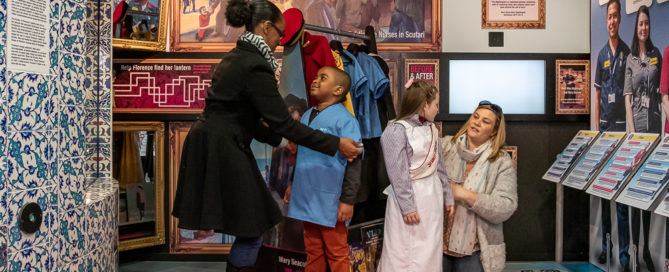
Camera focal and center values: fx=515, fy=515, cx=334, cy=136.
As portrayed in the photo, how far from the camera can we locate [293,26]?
9.82 ft

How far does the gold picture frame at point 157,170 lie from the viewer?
14.1 ft

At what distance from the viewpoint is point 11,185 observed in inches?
73.3

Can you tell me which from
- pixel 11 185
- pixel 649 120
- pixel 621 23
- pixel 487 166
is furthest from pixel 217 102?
pixel 621 23

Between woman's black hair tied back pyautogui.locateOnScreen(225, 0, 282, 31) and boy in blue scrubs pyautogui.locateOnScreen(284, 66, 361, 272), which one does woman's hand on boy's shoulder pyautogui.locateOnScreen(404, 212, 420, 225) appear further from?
woman's black hair tied back pyautogui.locateOnScreen(225, 0, 282, 31)

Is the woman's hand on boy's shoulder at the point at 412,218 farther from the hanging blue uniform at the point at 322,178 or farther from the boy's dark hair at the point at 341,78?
the boy's dark hair at the point at 341,78

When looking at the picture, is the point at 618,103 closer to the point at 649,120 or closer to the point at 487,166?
the point at 649,120

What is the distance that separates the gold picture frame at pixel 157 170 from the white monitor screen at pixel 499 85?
8.13 feet

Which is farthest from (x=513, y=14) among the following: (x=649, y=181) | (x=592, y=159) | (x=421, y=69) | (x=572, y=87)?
(x=649, y=181)

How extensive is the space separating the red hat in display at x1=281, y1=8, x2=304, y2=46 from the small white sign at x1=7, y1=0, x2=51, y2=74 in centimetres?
131

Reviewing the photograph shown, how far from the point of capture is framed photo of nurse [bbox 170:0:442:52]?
4.34m

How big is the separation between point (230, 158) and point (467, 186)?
4.97 ft

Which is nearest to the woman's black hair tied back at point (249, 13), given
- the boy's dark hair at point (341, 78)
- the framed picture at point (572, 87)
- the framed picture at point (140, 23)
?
the boy's dark hair at point (341, 78)

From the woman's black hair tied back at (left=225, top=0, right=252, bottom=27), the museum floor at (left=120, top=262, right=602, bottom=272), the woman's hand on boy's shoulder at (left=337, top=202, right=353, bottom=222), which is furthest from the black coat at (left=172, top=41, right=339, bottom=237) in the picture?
the museum floor at (left=120, top=262, right=602, bottom=272)

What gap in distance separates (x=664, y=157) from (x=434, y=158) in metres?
1.33
